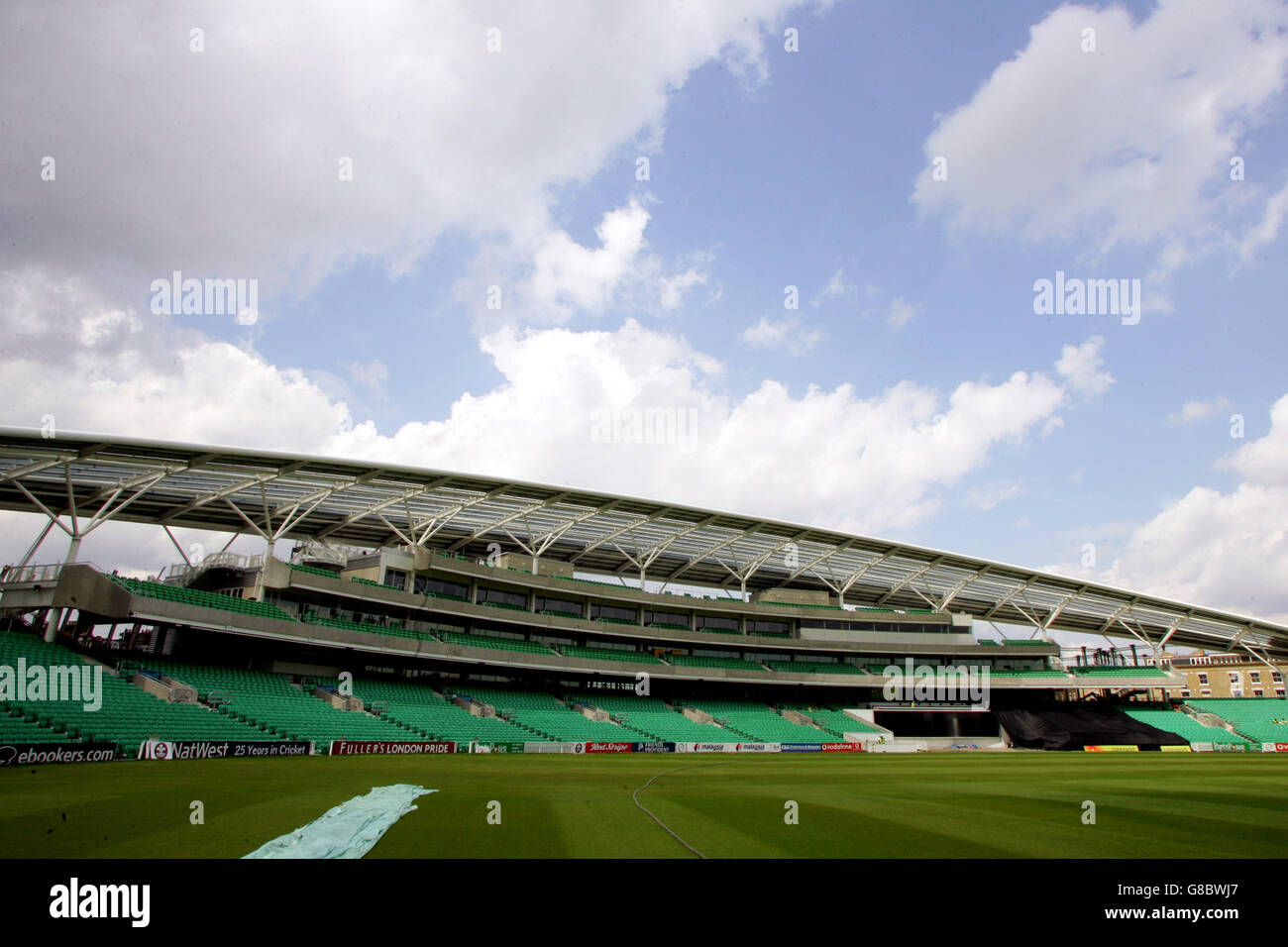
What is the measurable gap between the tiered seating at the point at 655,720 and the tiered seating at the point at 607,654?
307 cm

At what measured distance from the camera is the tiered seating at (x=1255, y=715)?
56594mm

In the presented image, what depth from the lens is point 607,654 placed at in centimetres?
5797

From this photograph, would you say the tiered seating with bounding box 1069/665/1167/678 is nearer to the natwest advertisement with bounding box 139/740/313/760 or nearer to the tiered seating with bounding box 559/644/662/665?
the tiered seating with bounding box 559/644/662/665

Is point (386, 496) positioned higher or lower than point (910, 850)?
higher

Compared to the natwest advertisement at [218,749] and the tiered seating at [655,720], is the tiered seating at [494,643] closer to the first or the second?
the tiered seating at [655,720]

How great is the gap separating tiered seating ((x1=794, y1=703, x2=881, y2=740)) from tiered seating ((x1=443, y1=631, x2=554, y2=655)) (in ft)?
77.9

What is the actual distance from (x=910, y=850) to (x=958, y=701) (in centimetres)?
6343

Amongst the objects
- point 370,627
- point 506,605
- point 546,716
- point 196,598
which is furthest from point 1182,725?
point 196,598

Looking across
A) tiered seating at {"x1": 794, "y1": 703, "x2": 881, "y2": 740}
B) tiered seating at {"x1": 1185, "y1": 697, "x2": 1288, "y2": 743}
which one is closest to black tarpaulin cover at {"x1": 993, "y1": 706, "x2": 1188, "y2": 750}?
tiered seating at {"x1": 1185, "y1": 697, "x2": 1288, "y2": 743}

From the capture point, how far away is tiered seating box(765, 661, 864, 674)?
64.4 metres
